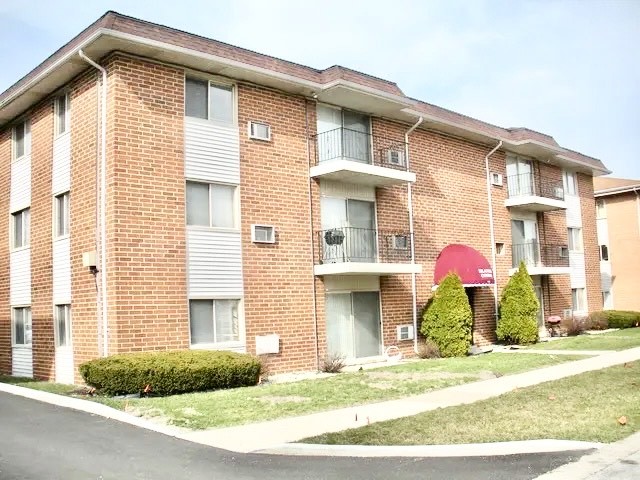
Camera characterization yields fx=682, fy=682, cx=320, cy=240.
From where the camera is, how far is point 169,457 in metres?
7.93

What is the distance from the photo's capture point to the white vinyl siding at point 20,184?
18.8m

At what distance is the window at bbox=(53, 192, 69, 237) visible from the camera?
1697 centimetres

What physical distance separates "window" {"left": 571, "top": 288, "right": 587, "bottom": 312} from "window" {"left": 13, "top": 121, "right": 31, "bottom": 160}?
73.8 feet

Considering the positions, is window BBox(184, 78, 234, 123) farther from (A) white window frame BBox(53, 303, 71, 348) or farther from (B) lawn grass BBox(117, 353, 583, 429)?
(B) lawn grass BBox(117, 353, 583, 429)

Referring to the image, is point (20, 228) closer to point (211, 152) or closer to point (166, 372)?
Result: point (211, 152)

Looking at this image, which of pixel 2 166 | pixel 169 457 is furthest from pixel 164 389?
pixel 2 166

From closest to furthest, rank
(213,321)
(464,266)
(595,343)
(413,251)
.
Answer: (213,321) < (413,251) < (464,266) < (595,343)

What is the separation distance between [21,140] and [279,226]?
8185 mm

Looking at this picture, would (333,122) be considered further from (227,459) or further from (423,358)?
(227,459)

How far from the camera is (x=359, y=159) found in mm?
19828

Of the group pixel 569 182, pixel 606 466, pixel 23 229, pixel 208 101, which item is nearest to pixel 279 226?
pixel 208 101

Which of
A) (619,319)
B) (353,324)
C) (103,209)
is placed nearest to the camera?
(103,209)

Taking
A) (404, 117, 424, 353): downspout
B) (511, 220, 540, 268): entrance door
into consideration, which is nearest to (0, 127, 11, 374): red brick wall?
(404, 117, 424, 353): downspout

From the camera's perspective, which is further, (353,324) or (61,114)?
(353,324)
